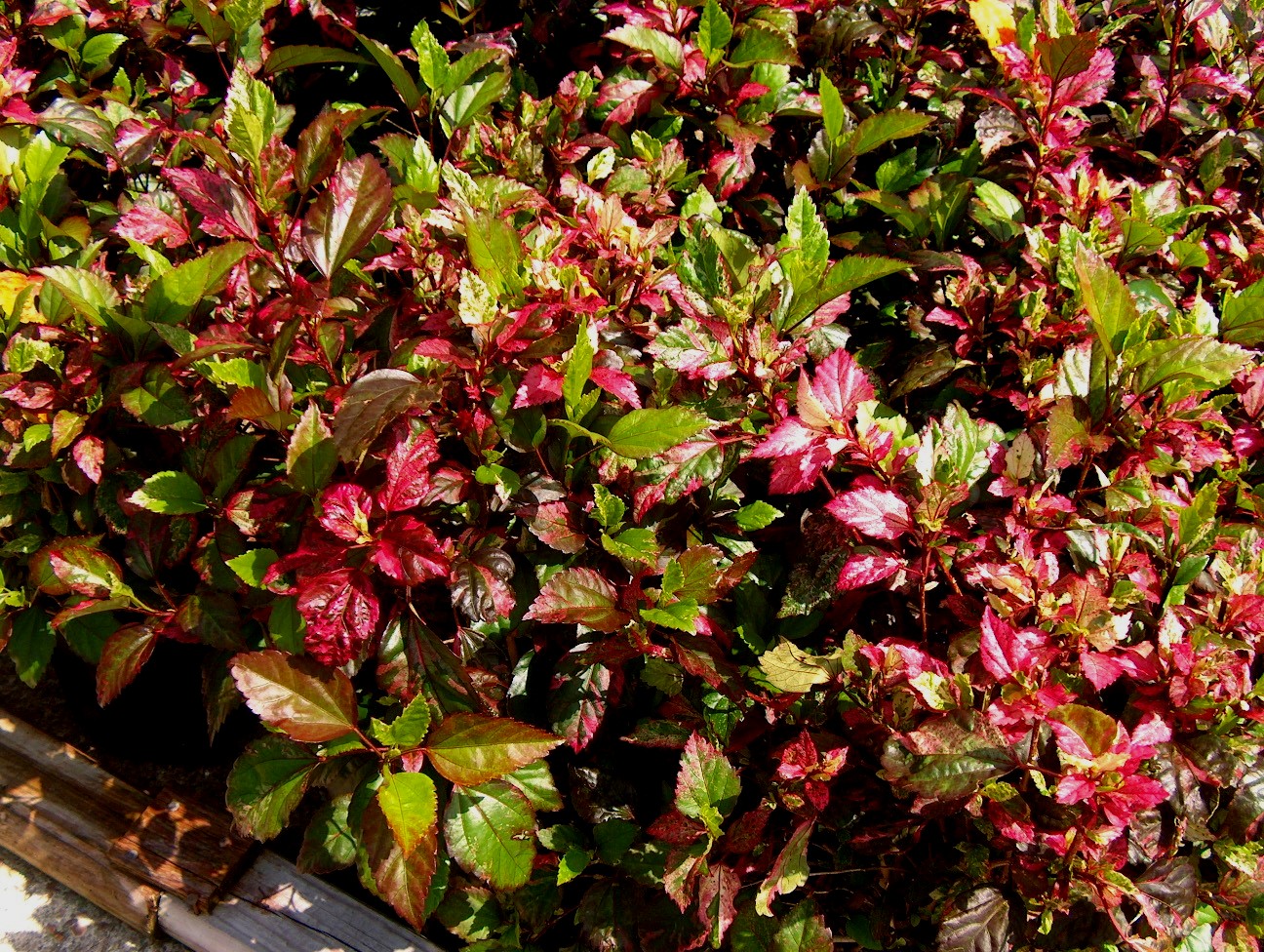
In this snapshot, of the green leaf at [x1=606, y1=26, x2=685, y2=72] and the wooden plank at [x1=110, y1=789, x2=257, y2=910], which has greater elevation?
the green leaf at [x1=606, y1=26, x2=685, y2=72]

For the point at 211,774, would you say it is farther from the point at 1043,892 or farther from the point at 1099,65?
the point at 1099,65

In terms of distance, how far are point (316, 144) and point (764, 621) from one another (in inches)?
40.5

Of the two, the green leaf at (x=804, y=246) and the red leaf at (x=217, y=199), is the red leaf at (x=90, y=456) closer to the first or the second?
the red leaf at (x=217, y=199)

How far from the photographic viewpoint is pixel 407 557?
4.12ft

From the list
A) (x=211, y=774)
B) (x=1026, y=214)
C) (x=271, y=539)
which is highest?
(x=1026, y=214)

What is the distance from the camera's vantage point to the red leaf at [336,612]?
125 cm

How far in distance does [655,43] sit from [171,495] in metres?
1.24

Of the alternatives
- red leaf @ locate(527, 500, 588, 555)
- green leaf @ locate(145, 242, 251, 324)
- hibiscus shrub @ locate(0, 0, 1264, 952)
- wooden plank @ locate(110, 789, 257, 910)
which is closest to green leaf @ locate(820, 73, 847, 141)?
hibiscus shrub @ locate(0, 0, 1264, 952)

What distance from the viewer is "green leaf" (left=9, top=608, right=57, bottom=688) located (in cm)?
180

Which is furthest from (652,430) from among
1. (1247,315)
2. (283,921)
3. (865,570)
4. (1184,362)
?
(283,921)

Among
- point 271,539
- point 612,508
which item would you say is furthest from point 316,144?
point 612,508

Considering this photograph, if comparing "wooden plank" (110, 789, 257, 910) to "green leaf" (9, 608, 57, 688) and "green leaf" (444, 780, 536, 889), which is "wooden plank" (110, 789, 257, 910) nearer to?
"green leaf" (9, 608, 57, 688)

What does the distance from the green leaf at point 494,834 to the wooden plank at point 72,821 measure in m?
1.04

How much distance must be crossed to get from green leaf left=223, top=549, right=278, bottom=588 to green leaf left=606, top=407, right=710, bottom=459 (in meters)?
0.51
